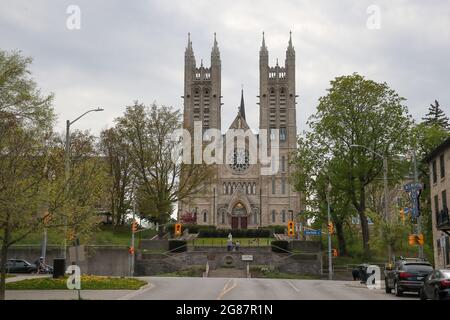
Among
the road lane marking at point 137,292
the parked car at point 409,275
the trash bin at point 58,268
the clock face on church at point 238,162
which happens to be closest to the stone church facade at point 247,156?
the clock face on church at point 238,162

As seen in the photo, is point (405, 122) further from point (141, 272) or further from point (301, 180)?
point (141, 272)

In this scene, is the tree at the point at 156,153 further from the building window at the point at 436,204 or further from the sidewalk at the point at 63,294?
the sidewalk at the point at 63,294

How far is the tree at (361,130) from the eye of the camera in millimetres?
50688

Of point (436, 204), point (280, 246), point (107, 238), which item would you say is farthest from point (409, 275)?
point (107, 238)

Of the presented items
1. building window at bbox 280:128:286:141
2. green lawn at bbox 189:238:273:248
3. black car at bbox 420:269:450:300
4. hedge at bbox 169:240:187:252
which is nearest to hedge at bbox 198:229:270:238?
green lawn at bbox 189:238:273:248

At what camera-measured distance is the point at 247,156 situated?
92.9m

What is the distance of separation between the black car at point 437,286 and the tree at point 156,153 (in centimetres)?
3934

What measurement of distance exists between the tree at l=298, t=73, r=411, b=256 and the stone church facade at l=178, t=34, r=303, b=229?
111 ft

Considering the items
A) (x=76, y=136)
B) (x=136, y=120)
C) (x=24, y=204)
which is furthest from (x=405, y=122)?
(x=24, y=204)

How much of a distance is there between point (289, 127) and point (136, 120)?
39.0 m

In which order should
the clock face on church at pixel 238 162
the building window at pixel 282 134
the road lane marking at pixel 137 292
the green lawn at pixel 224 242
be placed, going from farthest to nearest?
the building window at pixel 282 134
the clock face on church at pixel 238 162
the green lawn at pixel 224 242
the road lane marking at pixel 137 292

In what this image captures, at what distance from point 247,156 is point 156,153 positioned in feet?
114

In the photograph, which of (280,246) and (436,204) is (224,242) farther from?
(436,204)

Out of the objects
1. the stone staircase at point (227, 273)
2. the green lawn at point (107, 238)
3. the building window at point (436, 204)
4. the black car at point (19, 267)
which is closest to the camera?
the building window at point (436, 204)
